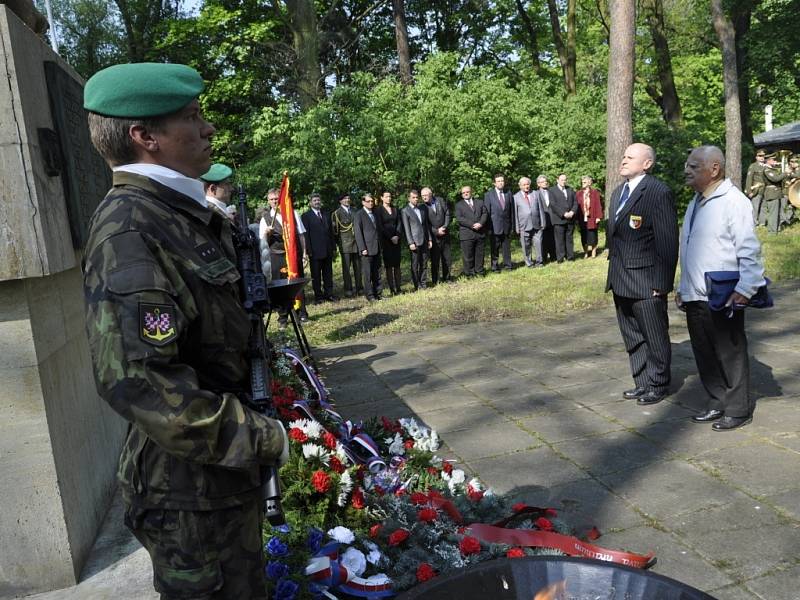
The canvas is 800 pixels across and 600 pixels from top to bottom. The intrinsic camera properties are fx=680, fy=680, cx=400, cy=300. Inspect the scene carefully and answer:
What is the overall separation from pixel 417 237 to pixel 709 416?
9.25 metres

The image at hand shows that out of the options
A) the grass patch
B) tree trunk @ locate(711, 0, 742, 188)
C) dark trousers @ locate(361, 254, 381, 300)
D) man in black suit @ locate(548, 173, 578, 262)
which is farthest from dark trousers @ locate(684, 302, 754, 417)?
tree trunk @ locate(711, 0, 742, 188)

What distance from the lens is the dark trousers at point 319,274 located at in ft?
41.9

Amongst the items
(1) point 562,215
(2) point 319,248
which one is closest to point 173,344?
(2) point 319,248

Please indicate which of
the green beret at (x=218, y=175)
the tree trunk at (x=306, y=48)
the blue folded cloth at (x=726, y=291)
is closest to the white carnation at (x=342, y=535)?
the green beret at (x=218, y=175)

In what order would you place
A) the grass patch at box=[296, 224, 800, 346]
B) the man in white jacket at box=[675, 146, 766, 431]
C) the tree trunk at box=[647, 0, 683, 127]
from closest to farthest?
1. the man in white jacket at box=[675, 146, 766, 431]
2. the grass patch at box=[296, 224, 800, 346]
3. the tree trunk at box=[647, 0, 683, 127]

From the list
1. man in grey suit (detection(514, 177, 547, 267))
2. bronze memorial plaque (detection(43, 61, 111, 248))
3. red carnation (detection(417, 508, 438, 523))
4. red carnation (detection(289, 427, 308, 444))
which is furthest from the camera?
man in grey suit (detection(514, 177, 547, 267))

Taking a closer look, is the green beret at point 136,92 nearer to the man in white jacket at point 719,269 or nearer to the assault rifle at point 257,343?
A: the assault rifle at point 257,343

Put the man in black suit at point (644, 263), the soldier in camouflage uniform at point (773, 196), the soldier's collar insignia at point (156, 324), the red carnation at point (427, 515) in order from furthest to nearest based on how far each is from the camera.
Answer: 1. the soldier in camouflage uniform at point (773, 196)
2. the man in black suit at point (644, 263)
3. the red carnation at point (427, 515)
4. the soldier's collar insignia at point (156, 324)

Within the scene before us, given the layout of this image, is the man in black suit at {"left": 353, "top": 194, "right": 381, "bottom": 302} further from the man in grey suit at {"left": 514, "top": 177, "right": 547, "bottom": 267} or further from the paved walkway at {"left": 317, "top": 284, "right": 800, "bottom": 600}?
the paved walkway at {"left": 317, "top": 284, "right": 800, "bottom": 600}

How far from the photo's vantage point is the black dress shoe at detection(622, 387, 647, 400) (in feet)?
18.4

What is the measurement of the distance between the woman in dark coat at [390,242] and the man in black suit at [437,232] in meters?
0.79

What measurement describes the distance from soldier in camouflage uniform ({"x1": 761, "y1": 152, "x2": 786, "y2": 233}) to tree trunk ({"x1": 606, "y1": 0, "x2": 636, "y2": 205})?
3796mm

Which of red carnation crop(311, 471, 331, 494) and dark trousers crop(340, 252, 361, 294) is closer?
red carnation crop(311, 471, 331, 494)

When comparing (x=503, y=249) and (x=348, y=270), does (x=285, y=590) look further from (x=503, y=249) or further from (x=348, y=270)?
(x=503, y=249)
